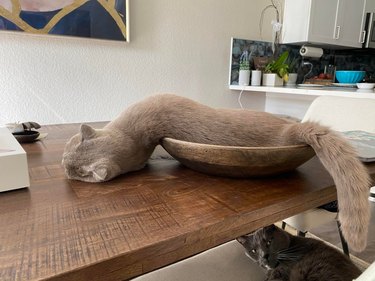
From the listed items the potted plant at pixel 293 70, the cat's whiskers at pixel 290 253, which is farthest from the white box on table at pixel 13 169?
the potted plant at pixel 293 70

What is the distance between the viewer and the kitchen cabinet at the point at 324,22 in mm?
2195

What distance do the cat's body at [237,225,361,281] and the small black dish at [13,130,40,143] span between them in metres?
0.66

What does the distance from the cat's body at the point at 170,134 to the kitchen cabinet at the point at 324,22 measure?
2.07m

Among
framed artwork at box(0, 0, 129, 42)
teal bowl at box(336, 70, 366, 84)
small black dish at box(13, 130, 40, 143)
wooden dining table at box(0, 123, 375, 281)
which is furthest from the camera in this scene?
teal bowl at box(336, 70, 366, 84)

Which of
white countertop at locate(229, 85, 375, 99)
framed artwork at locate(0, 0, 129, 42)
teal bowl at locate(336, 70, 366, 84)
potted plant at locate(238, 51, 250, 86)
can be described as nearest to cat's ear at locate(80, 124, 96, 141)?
framed artwork at locate(0, 0, 129, 42)

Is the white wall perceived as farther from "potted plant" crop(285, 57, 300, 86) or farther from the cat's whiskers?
the cat's whiskers

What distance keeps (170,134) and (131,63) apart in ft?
4.49

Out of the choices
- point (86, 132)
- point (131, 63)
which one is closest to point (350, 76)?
point (131, 63)

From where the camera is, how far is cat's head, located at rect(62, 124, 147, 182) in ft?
1.53

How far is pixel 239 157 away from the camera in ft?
1.46

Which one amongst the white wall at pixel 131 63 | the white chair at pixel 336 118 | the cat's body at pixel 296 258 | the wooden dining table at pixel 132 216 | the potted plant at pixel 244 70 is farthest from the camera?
the potted plant at pixel 244 70

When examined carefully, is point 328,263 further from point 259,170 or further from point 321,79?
point 321,79

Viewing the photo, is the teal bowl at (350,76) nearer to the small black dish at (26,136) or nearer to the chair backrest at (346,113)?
the chair backrest at (346,113)

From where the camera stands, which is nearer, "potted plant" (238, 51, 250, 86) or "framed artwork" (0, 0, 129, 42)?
"framed artwork" (0, 0, 129, 42)
